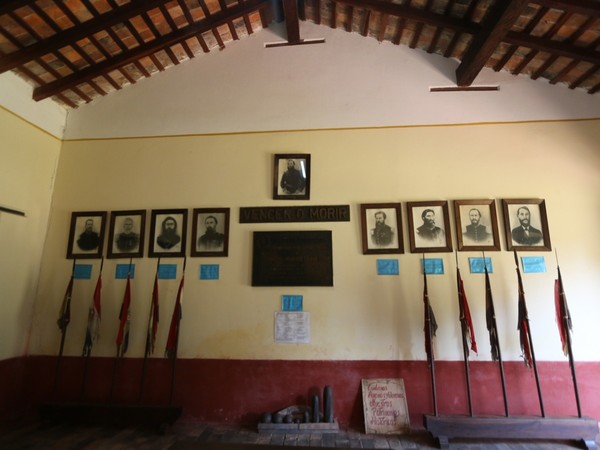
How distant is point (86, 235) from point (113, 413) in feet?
6.29

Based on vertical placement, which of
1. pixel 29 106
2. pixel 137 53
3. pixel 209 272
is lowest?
pixel 209 272

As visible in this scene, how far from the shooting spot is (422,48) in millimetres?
3996

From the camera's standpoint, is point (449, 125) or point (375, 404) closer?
point (375, 404)

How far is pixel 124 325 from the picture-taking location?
3361 millimetres

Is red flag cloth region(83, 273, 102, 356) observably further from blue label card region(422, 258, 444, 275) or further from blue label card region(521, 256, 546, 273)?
blue label card region(521, 256, 546, 273)

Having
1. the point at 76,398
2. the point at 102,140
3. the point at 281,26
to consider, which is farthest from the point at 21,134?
the point at 281,26

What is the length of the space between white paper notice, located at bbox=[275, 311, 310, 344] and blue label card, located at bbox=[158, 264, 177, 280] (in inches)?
47.7

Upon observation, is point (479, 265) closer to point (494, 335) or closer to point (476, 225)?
point (476, 225)

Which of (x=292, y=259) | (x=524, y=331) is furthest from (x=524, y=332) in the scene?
(x=292, y=259)

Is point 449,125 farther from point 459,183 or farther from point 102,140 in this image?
point 102,140

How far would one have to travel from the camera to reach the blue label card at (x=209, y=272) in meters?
3.55

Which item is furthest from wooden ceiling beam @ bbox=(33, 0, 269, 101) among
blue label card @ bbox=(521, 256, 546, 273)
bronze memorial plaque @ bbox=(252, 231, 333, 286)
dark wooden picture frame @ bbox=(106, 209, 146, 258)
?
blue label card @ bbox=(521, 256, 546, 273)

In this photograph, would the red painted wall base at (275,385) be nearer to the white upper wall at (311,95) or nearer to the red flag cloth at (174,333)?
the red flag cloth at (174,333)

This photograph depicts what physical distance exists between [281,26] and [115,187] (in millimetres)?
2904
